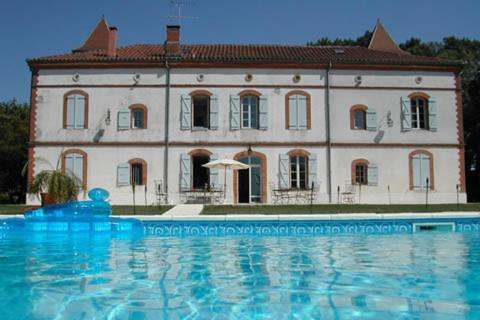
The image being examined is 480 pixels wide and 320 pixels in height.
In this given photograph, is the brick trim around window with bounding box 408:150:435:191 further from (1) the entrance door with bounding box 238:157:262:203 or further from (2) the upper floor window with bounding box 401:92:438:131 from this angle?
(1) the entrance door with bounding box 238:157:262:203

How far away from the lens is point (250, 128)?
18.6 m

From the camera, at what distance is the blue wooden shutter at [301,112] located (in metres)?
18.7

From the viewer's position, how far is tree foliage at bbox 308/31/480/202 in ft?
76.9

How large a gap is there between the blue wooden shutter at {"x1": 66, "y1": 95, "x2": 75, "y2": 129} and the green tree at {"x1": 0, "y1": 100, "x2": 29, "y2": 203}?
729cm

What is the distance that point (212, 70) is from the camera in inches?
738

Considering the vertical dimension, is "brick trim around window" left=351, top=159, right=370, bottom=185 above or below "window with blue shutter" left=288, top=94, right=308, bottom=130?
below

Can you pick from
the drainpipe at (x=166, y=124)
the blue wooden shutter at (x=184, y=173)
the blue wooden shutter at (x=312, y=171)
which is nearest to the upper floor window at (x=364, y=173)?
the blue wooden shutter at (x=312, y=171)

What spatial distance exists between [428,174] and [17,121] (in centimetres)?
2264

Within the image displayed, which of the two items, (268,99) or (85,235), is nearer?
(85,235)

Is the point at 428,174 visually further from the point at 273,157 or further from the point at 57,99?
the point at 57,99

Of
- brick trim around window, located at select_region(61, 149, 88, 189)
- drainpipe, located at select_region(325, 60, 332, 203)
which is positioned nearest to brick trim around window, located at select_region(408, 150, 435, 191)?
drainpipe, located at select_region(325, 60, 332, 203)

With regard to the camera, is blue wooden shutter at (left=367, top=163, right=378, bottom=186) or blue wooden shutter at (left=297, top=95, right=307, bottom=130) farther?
blue wooden shutter at (left=297, top=95, right=307, bottom=130)

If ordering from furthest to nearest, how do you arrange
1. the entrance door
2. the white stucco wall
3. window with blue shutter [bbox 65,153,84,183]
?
the entrance door
the white stucco wall
window with blue shutter [bbox 65,153,84,183]

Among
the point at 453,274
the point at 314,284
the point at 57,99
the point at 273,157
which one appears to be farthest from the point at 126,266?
the point at 57,99
